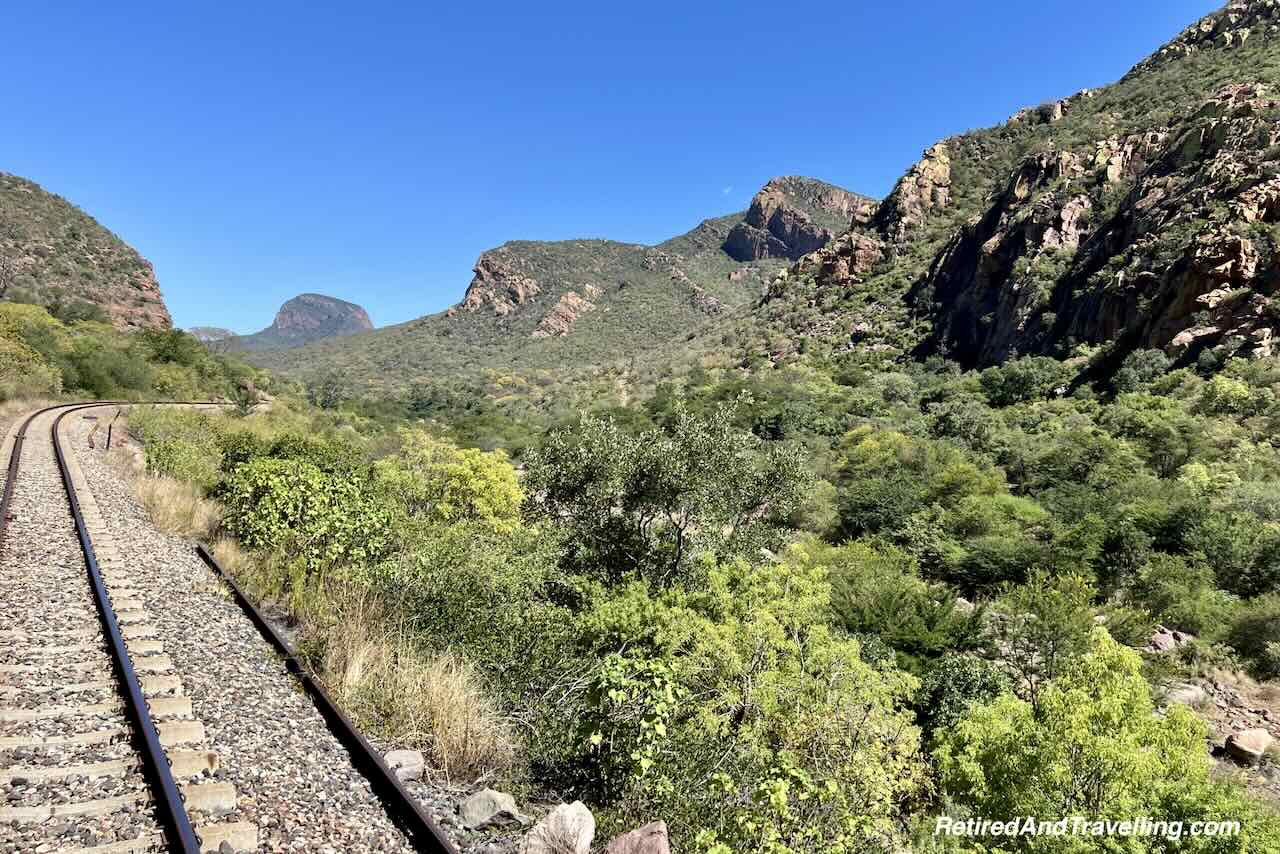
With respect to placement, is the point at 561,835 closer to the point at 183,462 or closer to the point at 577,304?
the point at 183,462

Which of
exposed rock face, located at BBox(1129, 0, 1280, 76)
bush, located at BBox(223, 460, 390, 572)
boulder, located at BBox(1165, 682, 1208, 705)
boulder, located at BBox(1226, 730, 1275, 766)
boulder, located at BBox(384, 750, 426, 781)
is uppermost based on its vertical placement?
exposed rock face, located at BBox(1129, 0, 1280, 76)

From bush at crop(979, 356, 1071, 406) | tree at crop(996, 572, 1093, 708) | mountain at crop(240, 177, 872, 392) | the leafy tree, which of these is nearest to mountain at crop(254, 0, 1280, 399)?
mountain at crop(240, 177, 872, 392)

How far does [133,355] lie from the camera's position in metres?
41.4

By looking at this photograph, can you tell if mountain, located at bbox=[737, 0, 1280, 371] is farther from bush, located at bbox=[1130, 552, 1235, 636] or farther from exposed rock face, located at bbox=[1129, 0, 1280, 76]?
bush, located at bbox=[1130, 552, 1235, 636]

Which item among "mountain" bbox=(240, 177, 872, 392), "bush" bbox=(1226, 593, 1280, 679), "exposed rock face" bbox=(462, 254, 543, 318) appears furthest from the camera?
"exposed rock face" bbox=(462, 254, 543, 318)

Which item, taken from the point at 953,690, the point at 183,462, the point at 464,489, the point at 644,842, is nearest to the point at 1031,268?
the point at 464,489

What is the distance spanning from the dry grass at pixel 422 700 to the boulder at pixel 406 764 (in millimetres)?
260

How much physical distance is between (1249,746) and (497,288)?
5510 inches

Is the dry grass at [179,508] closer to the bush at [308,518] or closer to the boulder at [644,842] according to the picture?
the bush at [308,518]

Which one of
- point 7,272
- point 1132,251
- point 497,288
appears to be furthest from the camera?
point 497,288

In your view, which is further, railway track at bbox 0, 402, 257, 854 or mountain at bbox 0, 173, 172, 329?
mountain at bbox 0, 173, 172, 329

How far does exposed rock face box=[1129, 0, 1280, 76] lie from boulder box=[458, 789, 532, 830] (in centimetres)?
8611

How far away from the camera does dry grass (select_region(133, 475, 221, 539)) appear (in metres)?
11.4

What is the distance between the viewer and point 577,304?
12212 centimetres
